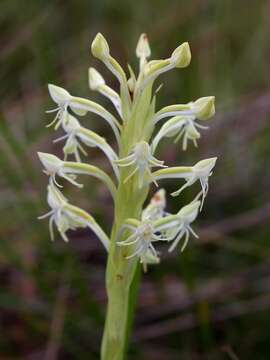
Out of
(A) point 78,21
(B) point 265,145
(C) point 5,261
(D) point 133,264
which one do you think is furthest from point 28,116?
(D) point 133,264


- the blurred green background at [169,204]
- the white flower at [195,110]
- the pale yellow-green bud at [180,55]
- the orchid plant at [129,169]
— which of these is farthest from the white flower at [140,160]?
the blurred green background at [169,204]

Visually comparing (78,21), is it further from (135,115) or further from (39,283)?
(135,115)

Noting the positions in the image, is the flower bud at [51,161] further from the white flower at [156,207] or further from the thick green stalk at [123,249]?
the white flower at [156,207]

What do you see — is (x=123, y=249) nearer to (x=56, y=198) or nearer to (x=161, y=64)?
(x=56, y=198)

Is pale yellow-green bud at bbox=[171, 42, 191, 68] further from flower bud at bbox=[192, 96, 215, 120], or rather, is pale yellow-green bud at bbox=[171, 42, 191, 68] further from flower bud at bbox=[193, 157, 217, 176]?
flower bud at bbox=[193, 157, 217, 176]

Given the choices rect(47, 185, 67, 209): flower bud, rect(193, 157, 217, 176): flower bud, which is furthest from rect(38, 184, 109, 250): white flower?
rect(193, 157, 217, 176): flower bud

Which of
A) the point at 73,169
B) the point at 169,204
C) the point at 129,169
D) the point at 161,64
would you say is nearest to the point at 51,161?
the point at 73,169
